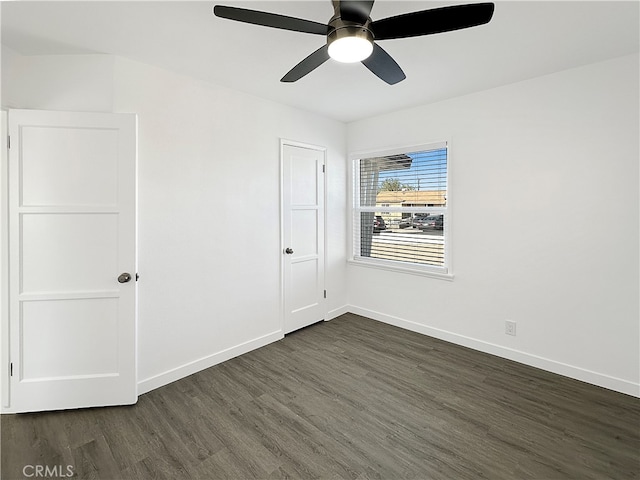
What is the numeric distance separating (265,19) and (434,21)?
788 millimetres

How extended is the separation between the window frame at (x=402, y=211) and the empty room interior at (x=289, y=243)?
0.12 ft

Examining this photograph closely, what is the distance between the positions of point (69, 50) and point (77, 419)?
259 cm

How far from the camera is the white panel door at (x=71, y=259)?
88.4 inches

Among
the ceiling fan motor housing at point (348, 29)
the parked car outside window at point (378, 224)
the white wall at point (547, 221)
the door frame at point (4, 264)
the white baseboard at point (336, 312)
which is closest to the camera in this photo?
the ceiling fan motor housing at point (348, 29)

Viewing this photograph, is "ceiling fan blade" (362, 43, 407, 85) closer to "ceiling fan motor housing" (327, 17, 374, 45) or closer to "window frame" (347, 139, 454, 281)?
"ceiling fan motor housing" (327, 17, 374, 45)

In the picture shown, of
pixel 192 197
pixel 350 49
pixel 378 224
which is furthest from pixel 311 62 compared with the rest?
pixel 378 224

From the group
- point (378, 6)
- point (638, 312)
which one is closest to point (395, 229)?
point (638, 312)

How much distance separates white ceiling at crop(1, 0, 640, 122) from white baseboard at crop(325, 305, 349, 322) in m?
2.69

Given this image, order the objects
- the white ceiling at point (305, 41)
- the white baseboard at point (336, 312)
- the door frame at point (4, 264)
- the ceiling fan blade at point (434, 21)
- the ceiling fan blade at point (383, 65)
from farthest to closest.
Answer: the white baseboard at point (336, 312) → the door frame at point (4, 264) → the white ceiling at point (305, 41) → the ceiling fan blade at point (383, 65) → the ceiling fan blade at point (434, 21)

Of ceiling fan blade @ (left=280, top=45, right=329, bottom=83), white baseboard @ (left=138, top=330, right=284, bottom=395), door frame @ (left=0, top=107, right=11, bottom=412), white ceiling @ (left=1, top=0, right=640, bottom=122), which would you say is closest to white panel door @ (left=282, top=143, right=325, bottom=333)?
white baseboard @ (left=138, top=330, right=284, bottom=395)

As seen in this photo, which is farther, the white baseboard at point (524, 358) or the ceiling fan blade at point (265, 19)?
the white baseboard at point (524, 358)

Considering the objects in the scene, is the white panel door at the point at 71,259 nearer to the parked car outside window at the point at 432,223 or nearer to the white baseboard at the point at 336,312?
the white baseboard at the point at 336,312

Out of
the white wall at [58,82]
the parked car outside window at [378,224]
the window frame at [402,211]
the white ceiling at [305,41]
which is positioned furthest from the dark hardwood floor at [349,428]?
the white ceiling at [305,41]

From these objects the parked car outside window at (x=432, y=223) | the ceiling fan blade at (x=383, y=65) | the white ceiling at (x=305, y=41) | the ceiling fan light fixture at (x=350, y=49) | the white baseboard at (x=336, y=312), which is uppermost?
the white ceiling at (x=305, y=41)
